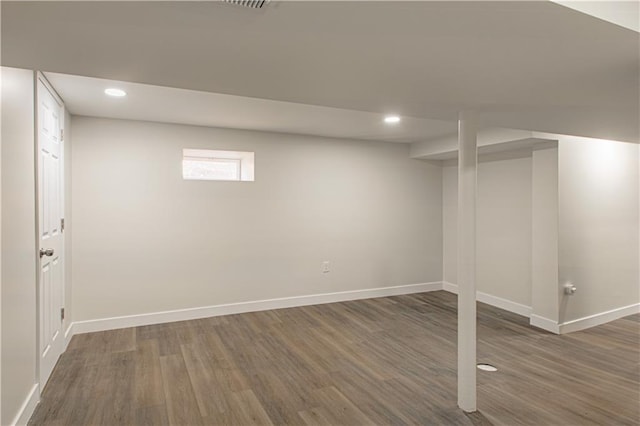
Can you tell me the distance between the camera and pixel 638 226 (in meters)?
4.60

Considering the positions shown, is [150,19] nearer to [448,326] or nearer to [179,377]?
[179,377]

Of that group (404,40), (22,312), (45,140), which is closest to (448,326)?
(404,40)

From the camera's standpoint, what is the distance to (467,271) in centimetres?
243

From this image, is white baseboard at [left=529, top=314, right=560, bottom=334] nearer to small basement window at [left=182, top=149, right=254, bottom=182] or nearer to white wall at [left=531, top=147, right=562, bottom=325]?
white wall at [left=531, top=147, right=562, bottom=325]

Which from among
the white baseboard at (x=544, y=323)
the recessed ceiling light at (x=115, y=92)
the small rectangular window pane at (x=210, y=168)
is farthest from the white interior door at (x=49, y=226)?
the white baseboard at (x=544, y=323)

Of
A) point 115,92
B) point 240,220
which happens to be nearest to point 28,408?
point 115,92

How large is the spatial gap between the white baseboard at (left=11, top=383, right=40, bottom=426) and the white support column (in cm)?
267

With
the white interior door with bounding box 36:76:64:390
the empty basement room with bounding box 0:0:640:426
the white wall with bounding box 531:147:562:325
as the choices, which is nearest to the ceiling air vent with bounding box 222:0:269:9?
the empty basement room with bounding box 0:0:640:426

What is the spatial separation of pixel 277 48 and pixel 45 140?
2.16m

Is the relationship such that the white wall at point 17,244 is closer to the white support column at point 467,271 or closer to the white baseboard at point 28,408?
the white baseboard at point 28,408

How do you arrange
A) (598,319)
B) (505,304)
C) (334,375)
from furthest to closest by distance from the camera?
(505,304), (598,319), (334,375)

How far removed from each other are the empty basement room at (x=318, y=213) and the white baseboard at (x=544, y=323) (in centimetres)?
2

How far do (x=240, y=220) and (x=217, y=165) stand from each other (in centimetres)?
74

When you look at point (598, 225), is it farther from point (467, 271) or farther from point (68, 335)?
point (68, 335)
